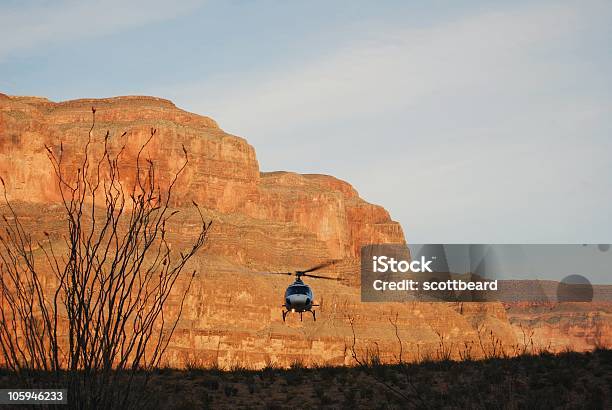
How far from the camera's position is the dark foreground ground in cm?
2722

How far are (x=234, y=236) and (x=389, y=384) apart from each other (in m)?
108

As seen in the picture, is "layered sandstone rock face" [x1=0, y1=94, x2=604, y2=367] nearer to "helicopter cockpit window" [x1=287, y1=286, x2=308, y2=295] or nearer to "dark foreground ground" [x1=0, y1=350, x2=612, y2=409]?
"helicopter cockpit window" [x1=287, y1=286, x2=308, y2=295]

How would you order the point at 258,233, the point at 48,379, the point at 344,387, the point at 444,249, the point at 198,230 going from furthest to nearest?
Result: the point at 444,249
the point at 258,233
the point at 198,230
the point at 344,387
the point at 48,379

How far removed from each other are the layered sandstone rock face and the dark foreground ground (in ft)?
182

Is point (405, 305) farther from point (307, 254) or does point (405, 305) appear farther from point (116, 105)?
point (116, 105)

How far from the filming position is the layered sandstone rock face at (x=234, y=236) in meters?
112

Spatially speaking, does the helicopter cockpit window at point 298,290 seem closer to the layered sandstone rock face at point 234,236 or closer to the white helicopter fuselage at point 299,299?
the white helicopter fuselage at point 299,299

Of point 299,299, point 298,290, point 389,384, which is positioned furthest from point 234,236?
point 389,384

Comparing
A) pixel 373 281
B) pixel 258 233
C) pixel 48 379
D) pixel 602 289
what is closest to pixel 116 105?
pixel 258 233

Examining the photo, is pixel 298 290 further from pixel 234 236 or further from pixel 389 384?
pixel 234 236

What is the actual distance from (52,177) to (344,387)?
4329 inches

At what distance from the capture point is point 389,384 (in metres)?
31.2

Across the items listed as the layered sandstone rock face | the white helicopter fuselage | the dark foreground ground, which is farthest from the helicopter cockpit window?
the layered sandstone rock face

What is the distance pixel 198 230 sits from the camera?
131875 mm
